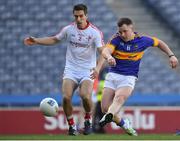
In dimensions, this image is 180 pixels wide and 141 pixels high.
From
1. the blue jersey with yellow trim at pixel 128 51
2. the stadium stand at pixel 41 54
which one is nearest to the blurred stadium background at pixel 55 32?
the stadium stand at pixel 41 54

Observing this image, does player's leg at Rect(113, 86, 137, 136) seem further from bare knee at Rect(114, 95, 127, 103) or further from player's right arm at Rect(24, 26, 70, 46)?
player's right arm at Rect(24, 26, 70, 46)

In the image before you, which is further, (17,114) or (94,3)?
(94,3)

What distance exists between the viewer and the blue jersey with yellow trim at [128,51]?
12297 mm

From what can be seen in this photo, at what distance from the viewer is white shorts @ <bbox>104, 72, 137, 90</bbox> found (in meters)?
12.3

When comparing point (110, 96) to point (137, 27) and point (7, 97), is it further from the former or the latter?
point (137, 27)

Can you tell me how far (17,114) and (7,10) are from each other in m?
4.63

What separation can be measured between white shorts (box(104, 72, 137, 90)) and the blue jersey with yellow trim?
7 centimetres

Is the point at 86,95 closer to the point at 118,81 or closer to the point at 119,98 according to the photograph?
the point at 118,81

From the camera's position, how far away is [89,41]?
42.1ft

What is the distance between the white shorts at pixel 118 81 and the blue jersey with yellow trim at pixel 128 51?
70 mm

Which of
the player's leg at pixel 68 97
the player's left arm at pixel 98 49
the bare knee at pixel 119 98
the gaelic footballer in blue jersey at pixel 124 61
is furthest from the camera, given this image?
the player's left arm at pixel 98 49

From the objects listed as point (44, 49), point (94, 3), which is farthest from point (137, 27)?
point (44, 49)

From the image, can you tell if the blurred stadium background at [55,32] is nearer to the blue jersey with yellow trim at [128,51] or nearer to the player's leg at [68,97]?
the player's leg at [68,97]

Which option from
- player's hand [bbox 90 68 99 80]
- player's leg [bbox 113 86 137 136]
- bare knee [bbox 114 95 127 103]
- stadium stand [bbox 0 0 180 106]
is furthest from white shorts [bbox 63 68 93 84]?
stadium stand [bbox 0 0 180 106]
